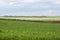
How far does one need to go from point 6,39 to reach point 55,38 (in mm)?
7603

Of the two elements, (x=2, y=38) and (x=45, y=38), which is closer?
(x=2, y=38)

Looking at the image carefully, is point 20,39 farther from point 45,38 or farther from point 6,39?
point 45,38

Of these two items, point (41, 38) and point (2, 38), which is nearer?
point (2, 38)

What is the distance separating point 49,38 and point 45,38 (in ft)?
2.11

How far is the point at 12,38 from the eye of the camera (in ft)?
77.2

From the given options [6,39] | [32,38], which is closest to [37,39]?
[32,38]

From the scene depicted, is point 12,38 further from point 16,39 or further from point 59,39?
point 59,39

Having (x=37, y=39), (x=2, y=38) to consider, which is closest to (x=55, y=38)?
(x=37, y=39)

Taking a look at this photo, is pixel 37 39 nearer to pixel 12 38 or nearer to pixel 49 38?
pixel 49 38

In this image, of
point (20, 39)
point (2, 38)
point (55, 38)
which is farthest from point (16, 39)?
point (55, 38)

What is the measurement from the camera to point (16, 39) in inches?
910

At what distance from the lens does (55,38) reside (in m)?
24.7

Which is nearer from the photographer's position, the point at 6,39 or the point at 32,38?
the point at 6,39

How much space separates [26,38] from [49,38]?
3597 mm
